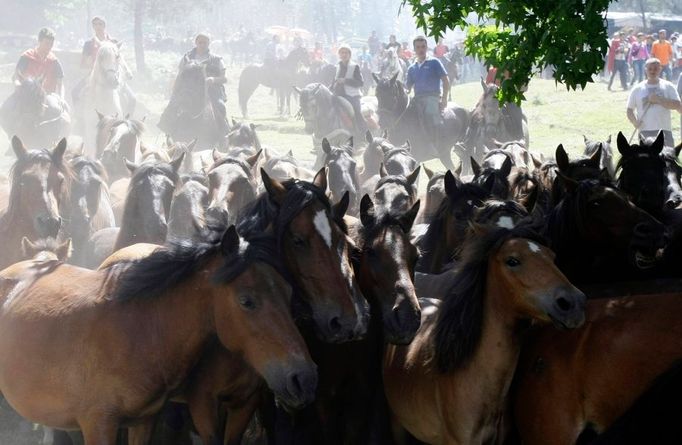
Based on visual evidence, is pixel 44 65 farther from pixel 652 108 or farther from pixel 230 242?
pixel 230 242

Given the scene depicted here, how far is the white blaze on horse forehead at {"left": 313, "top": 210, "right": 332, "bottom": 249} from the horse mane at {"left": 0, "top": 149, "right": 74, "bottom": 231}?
395cm

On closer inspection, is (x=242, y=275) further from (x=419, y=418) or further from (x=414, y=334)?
(x=419, y=418)

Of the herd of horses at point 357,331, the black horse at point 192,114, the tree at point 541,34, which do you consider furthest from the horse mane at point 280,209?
the black horse at point 192,114

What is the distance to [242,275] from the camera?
175 inches

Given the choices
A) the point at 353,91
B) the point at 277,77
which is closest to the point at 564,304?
the point at 353,91

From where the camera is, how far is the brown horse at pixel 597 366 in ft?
14.1

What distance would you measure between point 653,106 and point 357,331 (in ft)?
36.2

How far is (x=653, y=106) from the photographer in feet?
47.0

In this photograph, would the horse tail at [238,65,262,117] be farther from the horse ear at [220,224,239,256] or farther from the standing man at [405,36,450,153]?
the horse ear at [220,224,239,256]

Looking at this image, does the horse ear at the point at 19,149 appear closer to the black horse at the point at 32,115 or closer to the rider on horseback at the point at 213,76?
the black horse at the point at 32,115

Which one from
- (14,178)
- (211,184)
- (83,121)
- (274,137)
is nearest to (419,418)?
(211,184)

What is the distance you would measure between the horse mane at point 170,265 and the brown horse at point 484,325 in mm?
989

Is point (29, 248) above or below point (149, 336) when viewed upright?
below

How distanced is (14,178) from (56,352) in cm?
355
